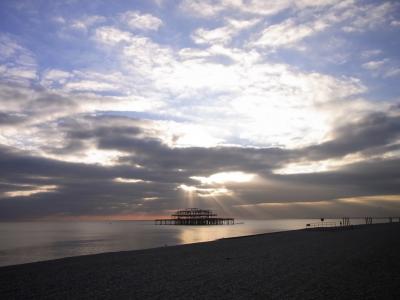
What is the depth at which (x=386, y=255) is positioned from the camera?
19.1 metres

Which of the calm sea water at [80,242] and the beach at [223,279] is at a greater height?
the beach at [223,279]

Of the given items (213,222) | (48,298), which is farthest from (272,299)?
(213,222)

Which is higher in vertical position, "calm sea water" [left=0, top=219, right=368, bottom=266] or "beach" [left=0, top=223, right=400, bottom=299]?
"beach" [left=0, top=223, right=400, bottom=299]

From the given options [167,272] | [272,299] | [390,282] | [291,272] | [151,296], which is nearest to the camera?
[272,299]

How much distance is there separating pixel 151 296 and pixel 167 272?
200 inches

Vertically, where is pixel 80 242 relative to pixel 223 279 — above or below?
below

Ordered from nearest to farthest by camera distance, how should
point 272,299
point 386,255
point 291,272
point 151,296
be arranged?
point 272,299
point 151,296
point 291,272
point 386,255

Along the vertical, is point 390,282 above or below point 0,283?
above

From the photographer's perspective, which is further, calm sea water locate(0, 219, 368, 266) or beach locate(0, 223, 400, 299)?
calm sea water locate(0, 219, 368, 266)

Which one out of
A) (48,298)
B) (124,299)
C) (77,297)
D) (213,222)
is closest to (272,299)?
(124,299)

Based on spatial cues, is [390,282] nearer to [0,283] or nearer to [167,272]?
[167,272]

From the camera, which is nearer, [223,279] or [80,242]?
[223,279]

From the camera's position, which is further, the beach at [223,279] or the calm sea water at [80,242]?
the calm sea water at [80,242]

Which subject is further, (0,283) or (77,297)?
(0,283)
